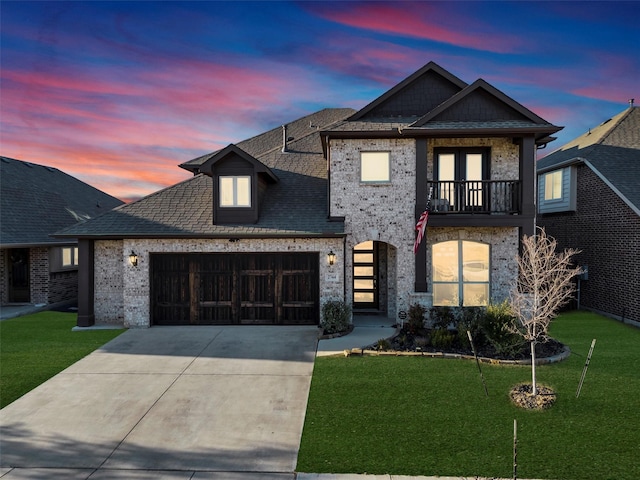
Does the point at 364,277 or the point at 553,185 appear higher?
the point at 553,185

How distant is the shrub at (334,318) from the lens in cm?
1187

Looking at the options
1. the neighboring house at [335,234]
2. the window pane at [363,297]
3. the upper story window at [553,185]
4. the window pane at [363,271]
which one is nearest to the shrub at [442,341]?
the neighboring house at [335,234]

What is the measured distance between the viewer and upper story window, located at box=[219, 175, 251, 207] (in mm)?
13391

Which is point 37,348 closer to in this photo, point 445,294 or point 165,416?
point 165,416

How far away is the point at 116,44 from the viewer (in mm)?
13562

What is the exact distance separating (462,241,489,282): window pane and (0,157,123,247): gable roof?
15086 mm

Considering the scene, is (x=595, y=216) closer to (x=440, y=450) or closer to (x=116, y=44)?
(x=440, y=450)

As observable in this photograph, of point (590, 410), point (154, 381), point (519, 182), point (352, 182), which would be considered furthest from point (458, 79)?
point (154, 381)

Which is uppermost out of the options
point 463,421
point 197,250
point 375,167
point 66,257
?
point 375,167

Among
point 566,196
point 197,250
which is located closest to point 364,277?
point 197,250

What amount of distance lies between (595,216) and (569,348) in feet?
25.1

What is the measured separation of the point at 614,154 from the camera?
16.2m

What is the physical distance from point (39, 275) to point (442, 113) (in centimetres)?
1747

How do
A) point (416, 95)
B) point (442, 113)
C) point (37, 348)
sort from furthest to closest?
point (416, 95), point (442, 113), point (37, 348)
